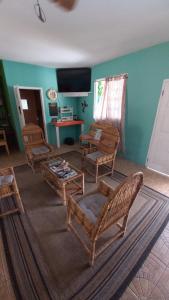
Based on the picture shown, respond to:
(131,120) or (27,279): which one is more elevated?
(131,120)

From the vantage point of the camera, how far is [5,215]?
184cm

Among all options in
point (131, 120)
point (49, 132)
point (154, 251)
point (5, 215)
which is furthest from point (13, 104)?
Result: point (154, 251)

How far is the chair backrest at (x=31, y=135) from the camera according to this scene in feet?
10.1

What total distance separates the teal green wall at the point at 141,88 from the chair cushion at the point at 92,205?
1.96 meters

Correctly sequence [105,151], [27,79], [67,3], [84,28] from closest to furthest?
[67,3]
[84,28]
[105,151]
[27,79]

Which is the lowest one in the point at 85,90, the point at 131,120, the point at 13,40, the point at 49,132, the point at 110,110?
the point at 49,132

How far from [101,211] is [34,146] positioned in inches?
102

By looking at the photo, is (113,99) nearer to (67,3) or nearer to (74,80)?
(74,80)

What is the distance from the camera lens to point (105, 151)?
2.83 m

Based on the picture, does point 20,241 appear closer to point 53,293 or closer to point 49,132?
point 53,293

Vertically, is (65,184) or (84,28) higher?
(84,28)

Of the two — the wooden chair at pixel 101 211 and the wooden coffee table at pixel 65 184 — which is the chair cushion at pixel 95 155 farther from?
the wooden chair at pixel 101 211

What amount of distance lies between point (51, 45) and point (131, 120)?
2.16m

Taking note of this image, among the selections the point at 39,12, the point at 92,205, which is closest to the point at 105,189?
the point at 92,205
